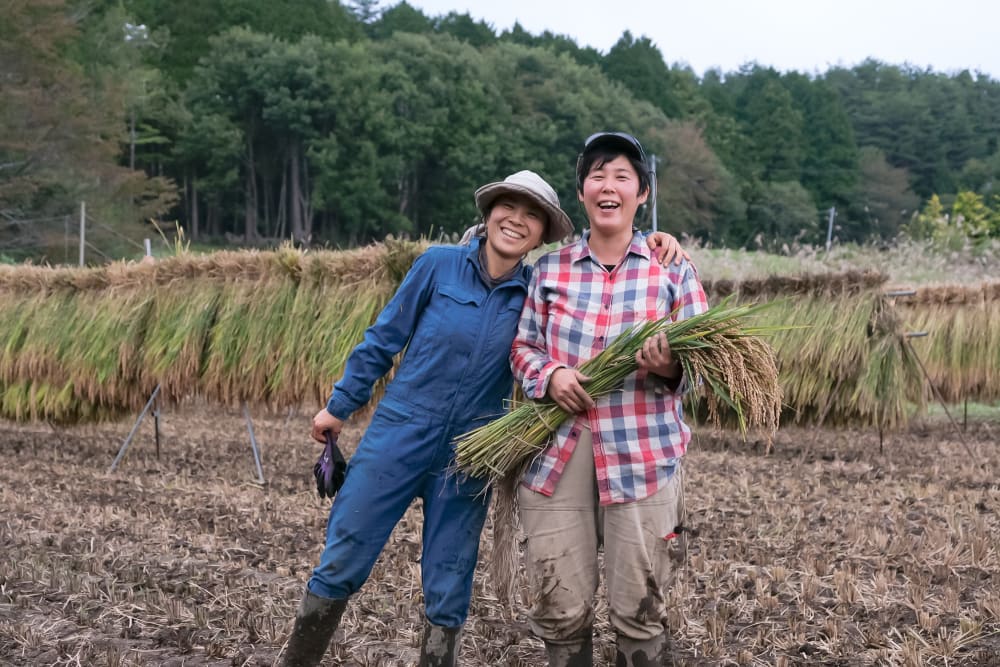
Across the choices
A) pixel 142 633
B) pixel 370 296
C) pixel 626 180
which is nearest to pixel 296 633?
pixel 142 633

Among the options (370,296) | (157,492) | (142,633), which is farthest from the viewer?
(370,296)

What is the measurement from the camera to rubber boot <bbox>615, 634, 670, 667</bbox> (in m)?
2.90

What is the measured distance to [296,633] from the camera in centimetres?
318

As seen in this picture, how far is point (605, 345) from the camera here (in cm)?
300

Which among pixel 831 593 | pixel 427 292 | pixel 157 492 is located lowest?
pixel 157 492

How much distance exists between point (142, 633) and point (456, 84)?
A: 4257 centimetres

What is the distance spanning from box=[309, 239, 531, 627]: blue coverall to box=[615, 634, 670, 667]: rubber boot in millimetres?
559

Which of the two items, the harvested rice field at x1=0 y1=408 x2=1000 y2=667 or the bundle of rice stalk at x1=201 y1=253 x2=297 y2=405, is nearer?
the harvested rice field at x1=0 y1=408 x2=1000 y2=667

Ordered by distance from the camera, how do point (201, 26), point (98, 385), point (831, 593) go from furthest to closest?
point (201, 26), point (98, 385), point (831, 593)

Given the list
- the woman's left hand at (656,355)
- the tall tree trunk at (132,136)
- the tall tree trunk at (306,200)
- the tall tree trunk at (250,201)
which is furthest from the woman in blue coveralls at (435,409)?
→ the tall tree trunk at (250,201)

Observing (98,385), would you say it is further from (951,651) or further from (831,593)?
(951,651)

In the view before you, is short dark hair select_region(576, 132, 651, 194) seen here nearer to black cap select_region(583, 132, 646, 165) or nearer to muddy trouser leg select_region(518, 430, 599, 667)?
black cap select_region(583, 132, 646, 165)

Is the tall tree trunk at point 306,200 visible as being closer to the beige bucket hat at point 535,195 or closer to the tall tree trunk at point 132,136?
the tall tree trunk at point 132,136

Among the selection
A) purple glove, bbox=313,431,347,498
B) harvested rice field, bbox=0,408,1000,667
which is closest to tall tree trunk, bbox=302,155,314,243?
harvested rice field, bbox=0,408,1000,667
